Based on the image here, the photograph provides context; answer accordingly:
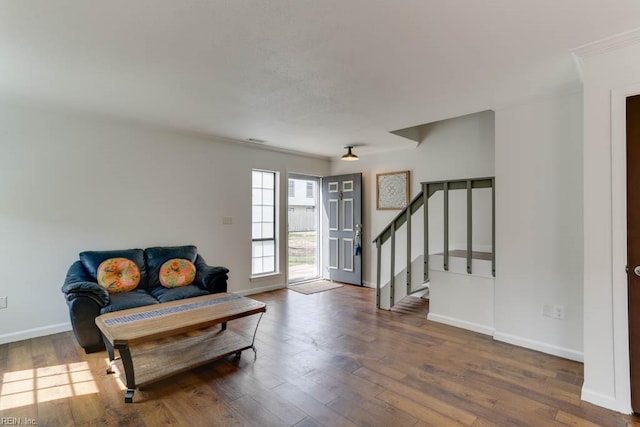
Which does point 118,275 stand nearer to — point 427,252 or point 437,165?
point 427,252

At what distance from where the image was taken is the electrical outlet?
2.91 meters

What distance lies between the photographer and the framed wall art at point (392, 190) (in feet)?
17.7

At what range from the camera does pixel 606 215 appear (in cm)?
216

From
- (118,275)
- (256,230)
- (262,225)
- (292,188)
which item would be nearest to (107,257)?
(118,275)

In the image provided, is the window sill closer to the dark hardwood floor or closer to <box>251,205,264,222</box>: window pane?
<box>251,205,264,222</box>: window pane

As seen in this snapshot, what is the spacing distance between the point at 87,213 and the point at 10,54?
6.33 feet

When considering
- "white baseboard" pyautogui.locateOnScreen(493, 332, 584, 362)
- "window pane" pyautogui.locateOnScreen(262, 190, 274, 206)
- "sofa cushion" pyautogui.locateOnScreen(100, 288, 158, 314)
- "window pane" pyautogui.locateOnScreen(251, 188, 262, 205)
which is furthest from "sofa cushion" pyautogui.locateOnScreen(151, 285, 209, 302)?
"white baseboard" pyautogui.locateOnScreen(493, 332, 584, 362)

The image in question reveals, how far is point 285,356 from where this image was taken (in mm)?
2951

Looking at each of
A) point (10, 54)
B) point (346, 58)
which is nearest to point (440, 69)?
point (346, 58)

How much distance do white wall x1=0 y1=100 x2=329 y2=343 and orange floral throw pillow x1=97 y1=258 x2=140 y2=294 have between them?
1.27 ft

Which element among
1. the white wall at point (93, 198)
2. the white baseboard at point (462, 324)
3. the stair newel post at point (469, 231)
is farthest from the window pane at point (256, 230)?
the stair newel post at point (469, 231)

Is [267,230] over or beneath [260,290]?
over

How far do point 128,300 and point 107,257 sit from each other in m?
0.75

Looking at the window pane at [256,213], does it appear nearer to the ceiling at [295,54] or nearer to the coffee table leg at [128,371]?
the ceiling at [295,54]
